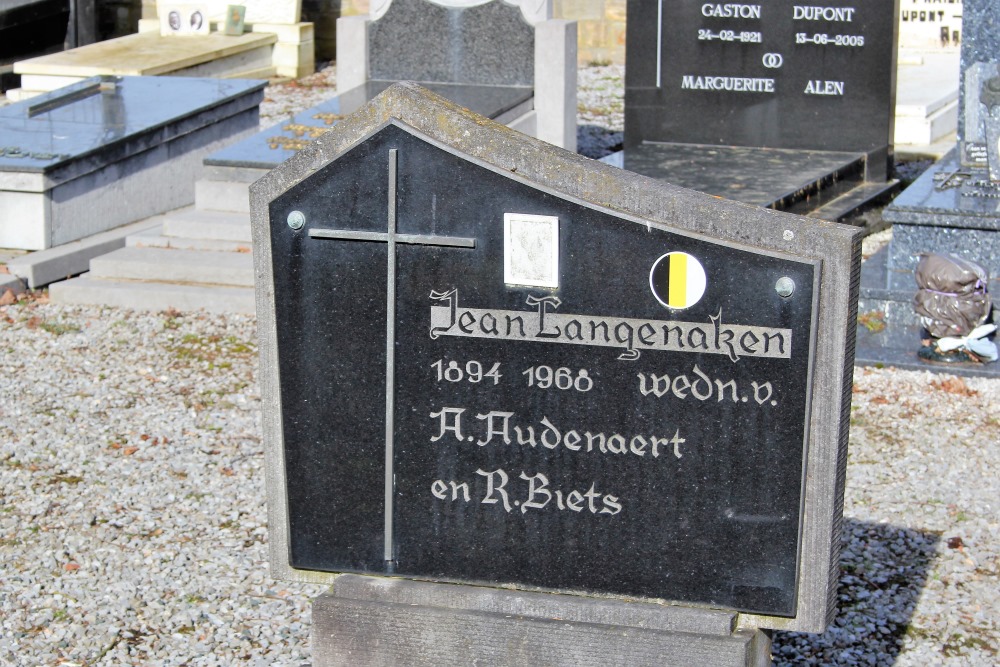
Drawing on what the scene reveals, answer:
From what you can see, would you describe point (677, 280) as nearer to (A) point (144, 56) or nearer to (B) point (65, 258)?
(B) point (65, 258)

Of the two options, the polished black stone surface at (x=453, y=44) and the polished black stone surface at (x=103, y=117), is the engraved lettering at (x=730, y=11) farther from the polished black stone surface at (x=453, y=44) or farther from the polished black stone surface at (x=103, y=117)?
the polished black stone surface at (x=103, y=117)

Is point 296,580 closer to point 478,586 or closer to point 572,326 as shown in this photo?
point 478,586

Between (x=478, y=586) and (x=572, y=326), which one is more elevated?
(x=572, y=326)

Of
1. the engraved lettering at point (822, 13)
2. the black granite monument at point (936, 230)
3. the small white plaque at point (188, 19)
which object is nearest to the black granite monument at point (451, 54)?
the engraved lettering at point (822, 13)

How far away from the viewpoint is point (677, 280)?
3.11 m

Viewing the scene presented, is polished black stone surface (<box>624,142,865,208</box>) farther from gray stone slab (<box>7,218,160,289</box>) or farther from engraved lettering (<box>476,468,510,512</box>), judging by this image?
engraved lettering (<box>476,468,510,512</box>)

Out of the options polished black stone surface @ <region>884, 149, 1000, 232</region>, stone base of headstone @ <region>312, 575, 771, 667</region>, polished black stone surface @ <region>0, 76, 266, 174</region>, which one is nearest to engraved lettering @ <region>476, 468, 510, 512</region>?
stone base of headstone @ <region>312, 575, 771, 667</region>

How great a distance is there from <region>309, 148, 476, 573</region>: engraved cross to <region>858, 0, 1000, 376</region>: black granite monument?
392 cm

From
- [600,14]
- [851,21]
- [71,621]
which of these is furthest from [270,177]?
[600,14]

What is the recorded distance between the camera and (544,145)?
319 cm

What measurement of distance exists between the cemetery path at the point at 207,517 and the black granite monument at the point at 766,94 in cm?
332

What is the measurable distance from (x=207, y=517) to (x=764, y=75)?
614 cm

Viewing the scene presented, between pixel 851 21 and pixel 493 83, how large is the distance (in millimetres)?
2501

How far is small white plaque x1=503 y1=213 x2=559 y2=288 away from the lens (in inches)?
125
